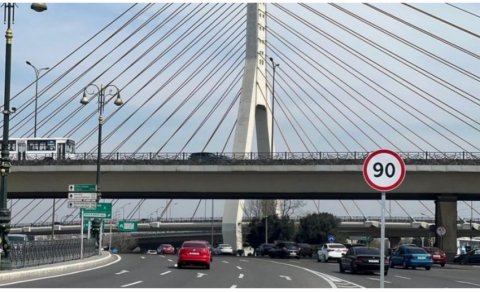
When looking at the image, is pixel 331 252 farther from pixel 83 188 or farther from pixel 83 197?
pixel 83 197

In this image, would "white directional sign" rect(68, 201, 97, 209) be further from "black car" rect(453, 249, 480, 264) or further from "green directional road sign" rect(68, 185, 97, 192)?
"black car" rect(453, 249, 480, 264)

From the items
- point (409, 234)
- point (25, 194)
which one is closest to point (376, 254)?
point (25, 194)

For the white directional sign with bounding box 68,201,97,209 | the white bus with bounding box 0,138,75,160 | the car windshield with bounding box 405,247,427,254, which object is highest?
the white bus with bounding box 0,138,75,160

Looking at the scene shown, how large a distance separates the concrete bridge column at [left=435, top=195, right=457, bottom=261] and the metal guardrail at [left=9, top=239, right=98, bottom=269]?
28.5m

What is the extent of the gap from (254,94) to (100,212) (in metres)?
17.5

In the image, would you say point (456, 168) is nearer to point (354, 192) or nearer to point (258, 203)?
point (354, 192)

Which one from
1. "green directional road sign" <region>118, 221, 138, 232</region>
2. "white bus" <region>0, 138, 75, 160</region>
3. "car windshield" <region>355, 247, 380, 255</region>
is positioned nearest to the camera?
"car windshield" <region>355, 247, 380, 255</region>

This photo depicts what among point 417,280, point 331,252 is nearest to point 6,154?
point 417,280

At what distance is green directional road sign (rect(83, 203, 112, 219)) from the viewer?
155ft

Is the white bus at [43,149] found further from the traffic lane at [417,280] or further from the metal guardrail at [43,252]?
the traffic lane at [417,280]

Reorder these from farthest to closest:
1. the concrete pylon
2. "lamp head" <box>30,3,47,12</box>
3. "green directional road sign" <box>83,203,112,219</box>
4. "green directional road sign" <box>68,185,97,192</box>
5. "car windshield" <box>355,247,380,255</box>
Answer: the concrete pylon < "green directional road sign" <box>83,203,112,219</box> < "green directional road sign" <box>68,185,97,192</box> < "car windshield" <box>355,247,380,255</box> < "lamp head" <box>30,3,47,12</box>

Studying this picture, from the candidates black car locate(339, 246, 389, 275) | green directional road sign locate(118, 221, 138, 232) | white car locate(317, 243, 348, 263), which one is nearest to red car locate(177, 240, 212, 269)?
black car locate(339, 246, 389, 275)

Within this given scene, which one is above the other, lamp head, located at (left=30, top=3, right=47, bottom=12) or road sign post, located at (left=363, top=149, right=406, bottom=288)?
lamp head, located at (left=30, top=3, right=47, bottom=12)

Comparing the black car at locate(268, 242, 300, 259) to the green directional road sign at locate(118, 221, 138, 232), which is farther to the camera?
the green directional road sign at locate(118, 221, 138, 232)
